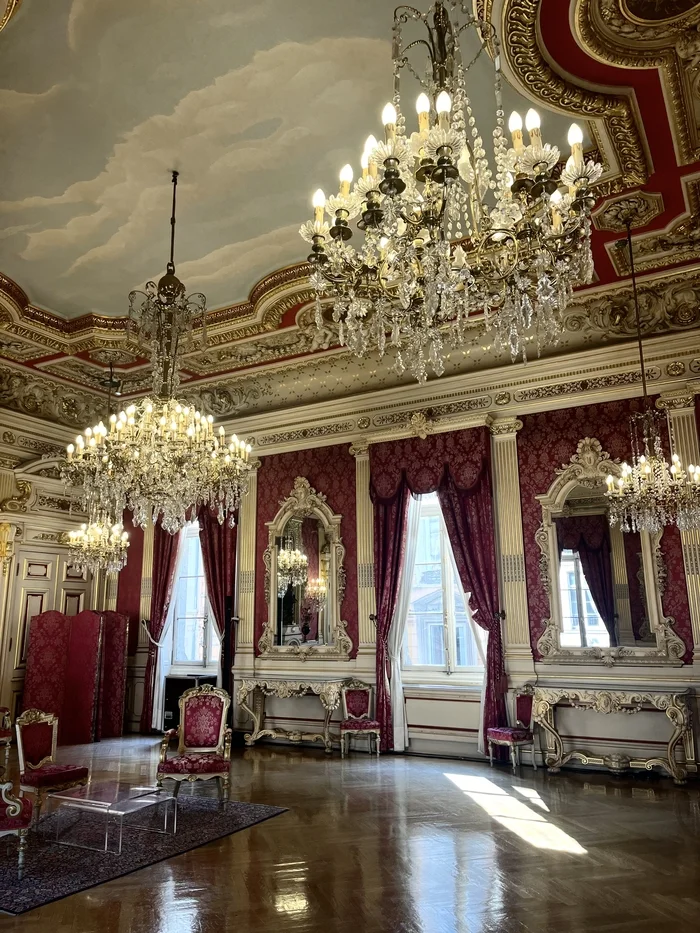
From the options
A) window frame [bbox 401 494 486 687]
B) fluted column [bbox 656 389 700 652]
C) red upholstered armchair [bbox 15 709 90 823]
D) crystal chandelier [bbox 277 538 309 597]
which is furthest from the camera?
crystal chandelier [bbox 277 538 309 597]

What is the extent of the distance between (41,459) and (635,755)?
734 cm

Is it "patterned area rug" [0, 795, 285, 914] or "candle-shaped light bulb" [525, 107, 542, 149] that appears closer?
"candle-shaped light bulb" [525, 107, 542, 149]

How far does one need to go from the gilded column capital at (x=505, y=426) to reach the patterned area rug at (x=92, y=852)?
165 inches

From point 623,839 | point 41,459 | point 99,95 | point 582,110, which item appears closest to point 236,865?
point 623,839

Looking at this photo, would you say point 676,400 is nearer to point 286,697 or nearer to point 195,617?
point 286,697

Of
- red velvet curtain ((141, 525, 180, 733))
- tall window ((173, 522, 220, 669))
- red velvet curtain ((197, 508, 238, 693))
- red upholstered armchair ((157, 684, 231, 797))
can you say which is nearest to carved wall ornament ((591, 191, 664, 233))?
red upholstered armchair ((157, 684, 231, 797))

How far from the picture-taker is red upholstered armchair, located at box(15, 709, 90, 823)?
475cm

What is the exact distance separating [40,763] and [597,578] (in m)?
4.97

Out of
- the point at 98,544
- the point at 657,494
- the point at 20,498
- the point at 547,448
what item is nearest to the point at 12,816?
the point at 98,544

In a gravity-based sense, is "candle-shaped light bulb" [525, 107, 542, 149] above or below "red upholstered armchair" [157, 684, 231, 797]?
above

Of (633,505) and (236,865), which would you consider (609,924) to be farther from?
(633,505)

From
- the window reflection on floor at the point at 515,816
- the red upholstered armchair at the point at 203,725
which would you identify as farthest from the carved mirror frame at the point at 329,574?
the red upholstered armchair at the point at 203,725

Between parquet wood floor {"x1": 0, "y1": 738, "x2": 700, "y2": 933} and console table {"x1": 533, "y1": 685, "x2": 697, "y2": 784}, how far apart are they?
17 cm

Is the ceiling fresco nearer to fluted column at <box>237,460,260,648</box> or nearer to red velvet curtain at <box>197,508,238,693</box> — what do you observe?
fluted column at <box>237,460,260,648</box>
